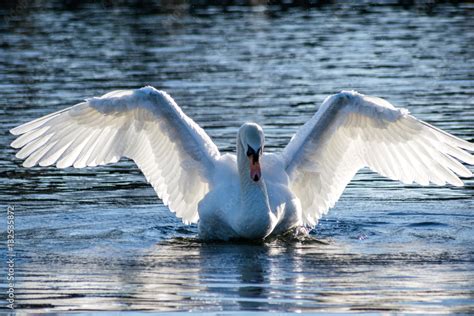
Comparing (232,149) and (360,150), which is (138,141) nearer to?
(360,150)

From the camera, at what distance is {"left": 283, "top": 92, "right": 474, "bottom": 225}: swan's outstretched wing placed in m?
13.3

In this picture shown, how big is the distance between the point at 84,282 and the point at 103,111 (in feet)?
8.54

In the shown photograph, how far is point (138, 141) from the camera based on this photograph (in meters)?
14.0

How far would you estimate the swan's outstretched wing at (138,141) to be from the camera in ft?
43.7

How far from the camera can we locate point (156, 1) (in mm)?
42625

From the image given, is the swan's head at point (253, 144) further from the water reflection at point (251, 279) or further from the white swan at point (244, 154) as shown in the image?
the water reflection at point (251, 279)

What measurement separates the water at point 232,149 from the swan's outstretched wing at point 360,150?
53 centimetres

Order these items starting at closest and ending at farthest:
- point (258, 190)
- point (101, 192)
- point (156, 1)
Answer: point (258, 190) → point (101, 192) → point (156, 1)

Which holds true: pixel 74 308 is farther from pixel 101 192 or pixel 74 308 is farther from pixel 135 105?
pixel 101 192

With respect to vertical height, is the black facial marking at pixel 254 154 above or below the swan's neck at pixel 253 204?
above

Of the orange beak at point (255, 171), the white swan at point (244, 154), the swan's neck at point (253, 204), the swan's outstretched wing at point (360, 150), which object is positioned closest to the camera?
the orange beak at point (255, 171)

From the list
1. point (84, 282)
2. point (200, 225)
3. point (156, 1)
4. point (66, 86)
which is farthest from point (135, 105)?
point (156, 1)

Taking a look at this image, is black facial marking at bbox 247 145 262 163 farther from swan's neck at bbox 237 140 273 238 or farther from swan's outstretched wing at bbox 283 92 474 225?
swan's outstretched wing at bbox 283 92 474 225

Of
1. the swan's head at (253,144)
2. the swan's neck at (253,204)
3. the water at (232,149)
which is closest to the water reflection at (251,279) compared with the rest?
the water at (232,149)
